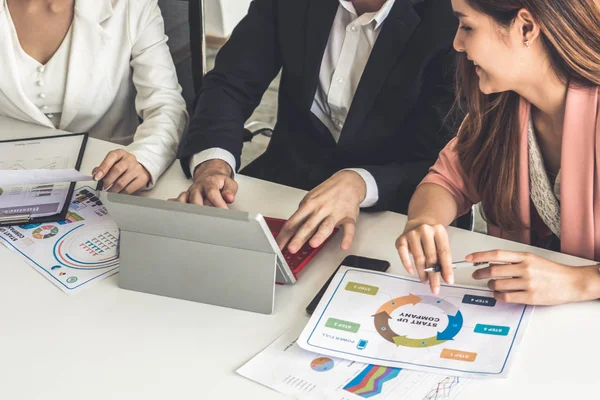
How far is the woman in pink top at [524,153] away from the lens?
108cm

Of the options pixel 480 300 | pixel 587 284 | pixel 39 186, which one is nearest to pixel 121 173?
pixel 39 186

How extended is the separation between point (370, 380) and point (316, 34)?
916 millimetres

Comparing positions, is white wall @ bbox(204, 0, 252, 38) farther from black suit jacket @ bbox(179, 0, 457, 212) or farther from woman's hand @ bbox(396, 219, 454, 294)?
woman's hand @ bbox(396, 219, 454, 294)

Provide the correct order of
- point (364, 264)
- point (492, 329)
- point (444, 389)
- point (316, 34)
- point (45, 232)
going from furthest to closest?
point (316, 34) → point (45, 232) → point (364, 264) → point (492, 329) → point (444, 389)

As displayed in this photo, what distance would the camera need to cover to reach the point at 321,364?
97cm

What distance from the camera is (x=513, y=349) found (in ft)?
3.20

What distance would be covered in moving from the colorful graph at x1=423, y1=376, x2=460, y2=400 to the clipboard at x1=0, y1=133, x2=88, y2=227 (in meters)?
0.78

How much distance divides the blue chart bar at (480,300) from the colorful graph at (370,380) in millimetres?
193

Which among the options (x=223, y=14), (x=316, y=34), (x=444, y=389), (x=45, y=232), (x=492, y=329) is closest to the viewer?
(x=444, y=389)

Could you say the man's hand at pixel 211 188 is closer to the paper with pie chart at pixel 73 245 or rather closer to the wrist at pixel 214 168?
the wrist at pixel 214 168

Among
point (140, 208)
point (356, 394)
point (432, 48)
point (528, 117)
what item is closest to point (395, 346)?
point (356, 394)

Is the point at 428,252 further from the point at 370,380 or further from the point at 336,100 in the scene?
the point at 336,100

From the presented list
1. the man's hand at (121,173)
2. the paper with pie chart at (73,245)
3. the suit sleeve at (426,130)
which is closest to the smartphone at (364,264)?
the suit sleeve at (426,130)

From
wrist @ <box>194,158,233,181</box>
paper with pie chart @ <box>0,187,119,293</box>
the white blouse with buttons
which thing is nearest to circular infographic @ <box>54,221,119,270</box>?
paper with pie chart @ <box>0,187,119,293</box>
